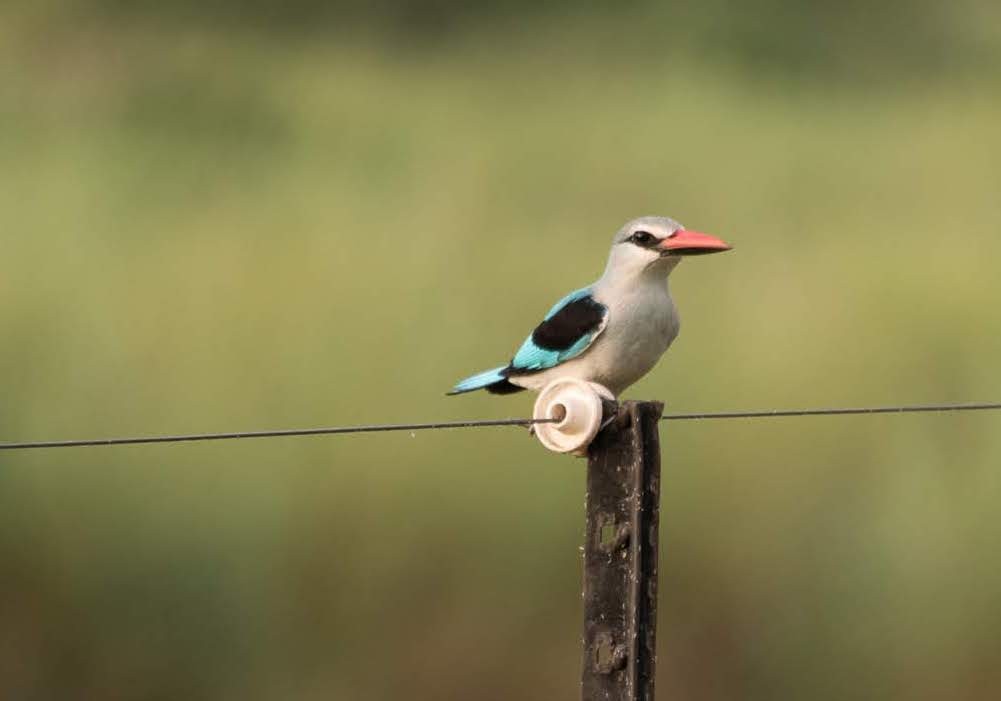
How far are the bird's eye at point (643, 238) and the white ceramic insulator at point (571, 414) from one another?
0.71 m

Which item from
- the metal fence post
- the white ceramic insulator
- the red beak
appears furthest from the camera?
the red beak

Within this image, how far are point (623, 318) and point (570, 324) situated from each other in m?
0.16

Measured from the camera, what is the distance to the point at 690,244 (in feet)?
12.6

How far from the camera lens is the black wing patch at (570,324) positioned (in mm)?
3912

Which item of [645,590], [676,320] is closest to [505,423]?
[645,590]

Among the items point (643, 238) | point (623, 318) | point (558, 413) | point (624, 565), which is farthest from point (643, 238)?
point (624, 565)

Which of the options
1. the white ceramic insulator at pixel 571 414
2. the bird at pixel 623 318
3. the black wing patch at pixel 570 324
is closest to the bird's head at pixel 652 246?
the bird at pixel 623 318

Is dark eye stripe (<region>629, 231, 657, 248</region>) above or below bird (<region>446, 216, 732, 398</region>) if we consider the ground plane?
above

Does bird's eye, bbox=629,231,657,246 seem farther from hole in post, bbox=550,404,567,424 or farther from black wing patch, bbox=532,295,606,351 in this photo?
hole in post, bbox=550,404,567,424

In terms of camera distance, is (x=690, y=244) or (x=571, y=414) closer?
(x=571, y=414)

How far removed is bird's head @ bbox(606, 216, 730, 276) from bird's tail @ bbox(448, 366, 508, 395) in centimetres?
44

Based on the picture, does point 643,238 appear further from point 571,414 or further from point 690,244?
point 571,414

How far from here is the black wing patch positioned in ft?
12.8

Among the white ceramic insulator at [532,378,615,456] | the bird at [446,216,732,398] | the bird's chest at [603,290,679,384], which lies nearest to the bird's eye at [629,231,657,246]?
the bird at [446,216,732,398]
